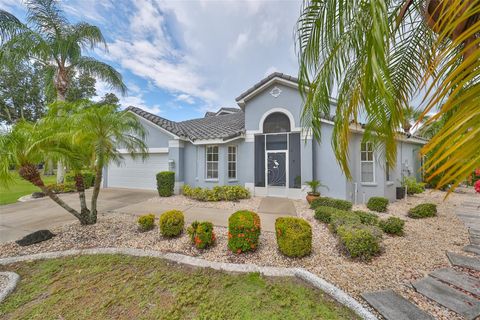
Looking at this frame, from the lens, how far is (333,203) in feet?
25.0

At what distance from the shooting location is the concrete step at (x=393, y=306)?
106 inches

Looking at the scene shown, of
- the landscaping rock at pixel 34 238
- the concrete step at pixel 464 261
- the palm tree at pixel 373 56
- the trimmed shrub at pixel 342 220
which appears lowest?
the concrete step at pixel 464 261

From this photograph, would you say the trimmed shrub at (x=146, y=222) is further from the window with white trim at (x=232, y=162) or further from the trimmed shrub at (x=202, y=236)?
the window with white trim at (x=232, y=162)

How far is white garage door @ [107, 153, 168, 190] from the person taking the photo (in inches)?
515

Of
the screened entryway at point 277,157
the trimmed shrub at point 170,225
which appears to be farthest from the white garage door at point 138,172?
the trimmed shrub at point 170,225

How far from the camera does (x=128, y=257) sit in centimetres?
445

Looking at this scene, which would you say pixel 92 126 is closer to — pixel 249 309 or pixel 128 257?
pixel 128 257

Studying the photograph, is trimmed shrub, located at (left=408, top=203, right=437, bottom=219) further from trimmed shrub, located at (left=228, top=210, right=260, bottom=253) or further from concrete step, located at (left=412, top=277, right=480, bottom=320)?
trimmed shrub, located at (left=228, top=210, right=260, bottom=253)

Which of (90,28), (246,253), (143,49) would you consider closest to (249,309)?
(246,253)

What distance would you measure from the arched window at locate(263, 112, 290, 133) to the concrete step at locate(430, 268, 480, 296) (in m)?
8.06

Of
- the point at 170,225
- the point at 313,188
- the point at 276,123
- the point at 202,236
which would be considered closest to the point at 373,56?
the point at 202,236

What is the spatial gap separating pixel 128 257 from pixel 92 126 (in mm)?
3801

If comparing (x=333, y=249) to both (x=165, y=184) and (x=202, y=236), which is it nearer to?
(x=202, y=236)

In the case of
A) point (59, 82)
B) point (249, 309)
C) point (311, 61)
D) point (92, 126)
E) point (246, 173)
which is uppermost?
point (59, 82)
